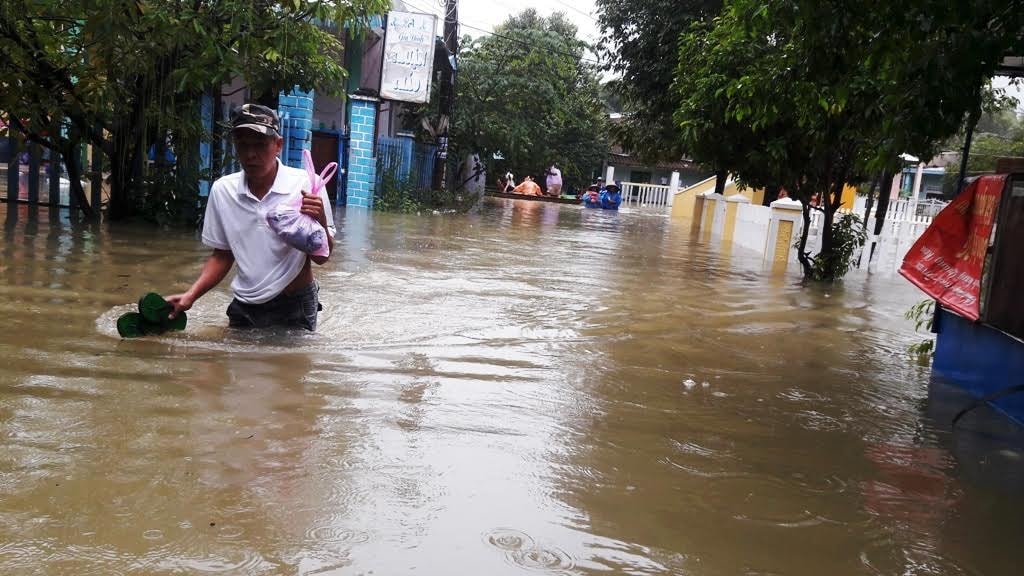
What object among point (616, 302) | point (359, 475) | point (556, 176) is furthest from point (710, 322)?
point (556, 176)

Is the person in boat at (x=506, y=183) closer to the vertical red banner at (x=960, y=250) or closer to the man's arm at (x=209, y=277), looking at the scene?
the vertical red banner at (x=960, y=250)

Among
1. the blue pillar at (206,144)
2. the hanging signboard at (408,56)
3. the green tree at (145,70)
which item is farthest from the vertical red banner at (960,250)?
the hanging signboard at (408,56)

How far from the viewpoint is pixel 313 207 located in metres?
4.86

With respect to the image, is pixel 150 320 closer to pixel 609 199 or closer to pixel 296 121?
pixel 296 121

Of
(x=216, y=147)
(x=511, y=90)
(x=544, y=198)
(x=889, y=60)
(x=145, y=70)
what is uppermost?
(x=511, y=90)

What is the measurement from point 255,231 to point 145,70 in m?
6.46

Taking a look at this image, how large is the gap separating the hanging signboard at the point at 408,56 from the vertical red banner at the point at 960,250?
15781 mm

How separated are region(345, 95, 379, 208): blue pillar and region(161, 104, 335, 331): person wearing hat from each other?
1679 cm

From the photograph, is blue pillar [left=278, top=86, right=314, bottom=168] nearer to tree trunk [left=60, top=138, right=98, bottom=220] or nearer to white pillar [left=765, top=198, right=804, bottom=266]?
tree trunk [left=60, top=138, right=98, bottom=220]

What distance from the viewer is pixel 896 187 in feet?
128

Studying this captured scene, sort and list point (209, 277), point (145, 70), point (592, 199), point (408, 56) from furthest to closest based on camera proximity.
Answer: point (592, 199), point (408, 56), point (145, 70), point (209, 277)

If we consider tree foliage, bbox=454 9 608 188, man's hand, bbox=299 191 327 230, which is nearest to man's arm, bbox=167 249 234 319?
man's hand, bbox=299 191 327 230

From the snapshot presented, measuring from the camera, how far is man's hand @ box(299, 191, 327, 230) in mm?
4855

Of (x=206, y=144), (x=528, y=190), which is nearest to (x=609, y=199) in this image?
(x=528, y=190)
